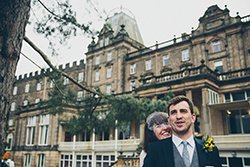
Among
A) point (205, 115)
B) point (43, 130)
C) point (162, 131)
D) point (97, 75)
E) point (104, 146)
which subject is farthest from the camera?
point (97, 75)

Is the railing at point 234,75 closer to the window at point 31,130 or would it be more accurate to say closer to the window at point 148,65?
the window at point 148,65

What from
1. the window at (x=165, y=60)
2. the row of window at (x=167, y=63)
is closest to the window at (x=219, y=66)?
the row of window at (x=167, y=63)

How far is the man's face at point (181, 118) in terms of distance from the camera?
1948 mm

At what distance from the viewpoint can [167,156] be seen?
1917 millimetres

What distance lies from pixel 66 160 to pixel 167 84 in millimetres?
16362

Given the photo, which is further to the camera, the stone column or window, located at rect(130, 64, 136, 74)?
window, located at rect(130, 64, 136, 74)

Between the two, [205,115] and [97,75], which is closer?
[205,115]

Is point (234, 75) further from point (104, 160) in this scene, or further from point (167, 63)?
point (104, 160)

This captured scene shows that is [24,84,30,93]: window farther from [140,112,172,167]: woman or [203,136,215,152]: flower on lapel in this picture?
[203,136,215,152]: flower on lapel

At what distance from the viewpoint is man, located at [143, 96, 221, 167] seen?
1882 millimetres

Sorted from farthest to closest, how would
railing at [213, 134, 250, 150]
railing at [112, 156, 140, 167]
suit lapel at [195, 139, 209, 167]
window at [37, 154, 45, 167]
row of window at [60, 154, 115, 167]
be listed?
window at [37, 154, 45, 167], row of window at [60, 154, 115, 167], railing at [213, 134, 250, 150], railing at [112, 156, 140, 167], suit lapel at [195, 139, 209, 167]

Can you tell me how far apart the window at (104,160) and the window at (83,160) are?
1.00m

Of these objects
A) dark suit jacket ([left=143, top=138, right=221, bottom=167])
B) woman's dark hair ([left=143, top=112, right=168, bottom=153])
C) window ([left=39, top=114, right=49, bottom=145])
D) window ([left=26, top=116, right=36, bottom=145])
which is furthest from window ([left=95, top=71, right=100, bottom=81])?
dark suit jacket ([left=143, top=138, right=221, bottom=167])

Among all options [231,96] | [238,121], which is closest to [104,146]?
[238,121]
